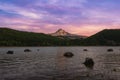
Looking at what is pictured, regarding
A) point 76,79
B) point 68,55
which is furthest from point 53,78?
point 68,55

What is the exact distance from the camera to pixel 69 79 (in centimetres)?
4100

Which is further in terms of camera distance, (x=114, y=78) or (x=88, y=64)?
(x=88, y=64)

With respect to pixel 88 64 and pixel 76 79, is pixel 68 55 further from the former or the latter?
pixel 76 79

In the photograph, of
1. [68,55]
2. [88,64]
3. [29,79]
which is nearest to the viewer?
[29,79]

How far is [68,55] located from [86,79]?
67.3m

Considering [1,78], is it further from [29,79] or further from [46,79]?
[46,79]

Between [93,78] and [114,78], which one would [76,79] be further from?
[114,78]

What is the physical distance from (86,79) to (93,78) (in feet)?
5.05

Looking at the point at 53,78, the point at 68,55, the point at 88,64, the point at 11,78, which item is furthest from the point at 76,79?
the point at 68,55

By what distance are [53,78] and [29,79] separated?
4043 millimetres

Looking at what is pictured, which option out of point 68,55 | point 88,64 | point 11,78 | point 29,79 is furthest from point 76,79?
point 68,55

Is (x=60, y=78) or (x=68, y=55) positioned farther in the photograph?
(x=68, y=55)

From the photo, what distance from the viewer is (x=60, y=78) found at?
41844 mm

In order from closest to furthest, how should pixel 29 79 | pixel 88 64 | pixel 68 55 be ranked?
pixel 29 79, pixel 88 64, pixel 68 55
